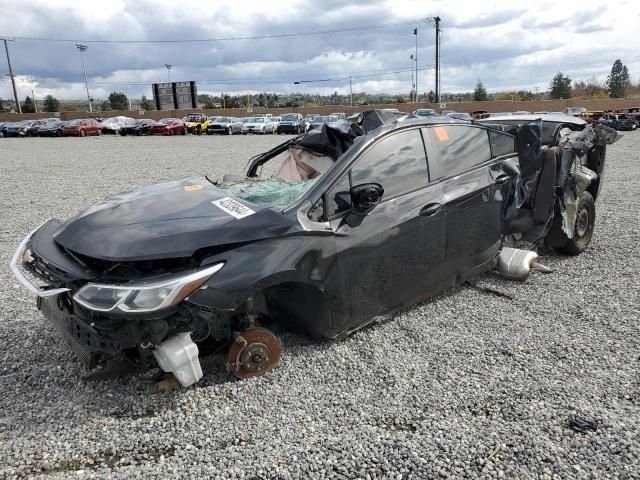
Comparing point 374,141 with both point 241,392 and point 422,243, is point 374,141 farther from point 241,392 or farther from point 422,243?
point 241,392

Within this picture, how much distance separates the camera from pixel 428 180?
4129 mm

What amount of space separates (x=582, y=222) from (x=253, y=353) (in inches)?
175

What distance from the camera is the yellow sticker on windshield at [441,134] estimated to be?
14.3 ft

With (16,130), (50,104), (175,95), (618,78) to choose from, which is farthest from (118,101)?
(618,78)

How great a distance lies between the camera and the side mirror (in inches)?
136

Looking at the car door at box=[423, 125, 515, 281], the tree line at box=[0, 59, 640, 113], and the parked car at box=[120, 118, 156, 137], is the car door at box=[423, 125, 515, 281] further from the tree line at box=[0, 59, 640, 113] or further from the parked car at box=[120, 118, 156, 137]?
the tree line at box=[0, 59, 640, 113]

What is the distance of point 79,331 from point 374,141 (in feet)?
7.50

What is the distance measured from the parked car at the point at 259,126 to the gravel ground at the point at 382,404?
34271 millimetres

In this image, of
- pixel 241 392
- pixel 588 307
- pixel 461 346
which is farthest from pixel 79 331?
pixel 588 307

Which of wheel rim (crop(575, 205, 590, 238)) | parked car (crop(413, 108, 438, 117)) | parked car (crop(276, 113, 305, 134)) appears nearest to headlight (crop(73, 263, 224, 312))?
parked car (crop(413, 108, 438, 117))

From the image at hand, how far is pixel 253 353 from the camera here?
3.35 meters

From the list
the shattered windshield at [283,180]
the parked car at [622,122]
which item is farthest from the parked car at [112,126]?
the shattered windshield at [283,180]

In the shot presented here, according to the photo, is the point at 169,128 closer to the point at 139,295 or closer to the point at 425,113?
the point at 425,113

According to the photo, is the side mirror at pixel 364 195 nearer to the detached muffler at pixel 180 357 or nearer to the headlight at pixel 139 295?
the headlight at pixel 139 295
